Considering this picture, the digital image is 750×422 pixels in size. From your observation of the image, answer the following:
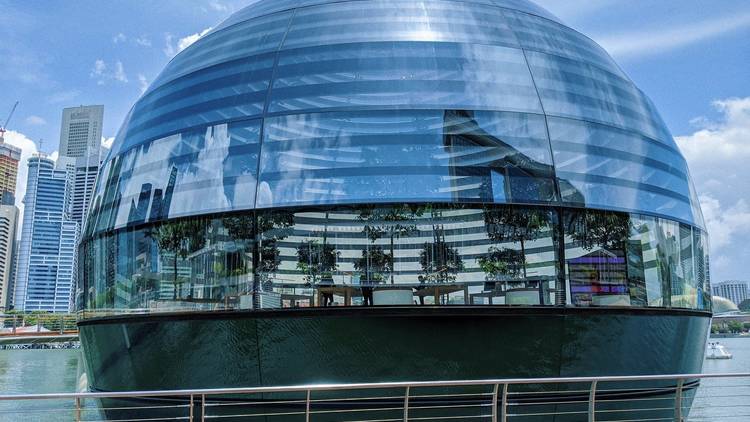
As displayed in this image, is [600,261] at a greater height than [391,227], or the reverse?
[391,227]

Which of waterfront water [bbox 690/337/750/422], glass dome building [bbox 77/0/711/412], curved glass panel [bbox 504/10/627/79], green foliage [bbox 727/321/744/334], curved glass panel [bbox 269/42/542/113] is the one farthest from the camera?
green foliage [bbox 727/321/744/334]

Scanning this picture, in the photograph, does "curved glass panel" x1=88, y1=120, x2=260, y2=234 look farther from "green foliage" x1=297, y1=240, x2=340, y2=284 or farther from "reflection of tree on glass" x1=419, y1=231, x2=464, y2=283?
"reflection of tree on glass" x1=419, y1=231, x2=464, y2=283

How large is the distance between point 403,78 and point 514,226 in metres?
2.88

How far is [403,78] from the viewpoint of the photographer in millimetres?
9742

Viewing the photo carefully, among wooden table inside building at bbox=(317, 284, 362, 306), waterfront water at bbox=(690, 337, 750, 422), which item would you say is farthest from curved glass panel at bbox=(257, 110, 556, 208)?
waterfront water at bbox=(690, 337, 750, 422)

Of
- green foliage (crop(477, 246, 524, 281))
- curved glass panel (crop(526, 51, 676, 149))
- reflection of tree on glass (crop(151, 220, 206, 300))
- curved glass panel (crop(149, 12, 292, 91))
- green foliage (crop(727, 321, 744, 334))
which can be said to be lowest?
green foliage (crop(727, 321, 744, 334))

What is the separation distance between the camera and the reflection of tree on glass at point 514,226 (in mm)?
8930

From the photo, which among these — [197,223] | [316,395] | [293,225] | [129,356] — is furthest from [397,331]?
[129,356]

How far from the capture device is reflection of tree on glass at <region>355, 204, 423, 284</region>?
880 cm

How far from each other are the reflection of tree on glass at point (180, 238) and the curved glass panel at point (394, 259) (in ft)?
0.05

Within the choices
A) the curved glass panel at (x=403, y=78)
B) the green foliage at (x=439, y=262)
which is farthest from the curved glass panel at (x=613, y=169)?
the green foliage at (x=439, y=262)

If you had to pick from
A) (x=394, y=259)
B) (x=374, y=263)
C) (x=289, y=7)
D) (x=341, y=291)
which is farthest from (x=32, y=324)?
(x=394, y=259)

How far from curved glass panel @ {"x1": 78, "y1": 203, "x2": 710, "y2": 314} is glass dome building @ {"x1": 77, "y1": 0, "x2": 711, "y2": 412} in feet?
0.09

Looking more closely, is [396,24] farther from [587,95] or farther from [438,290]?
[438,290]
